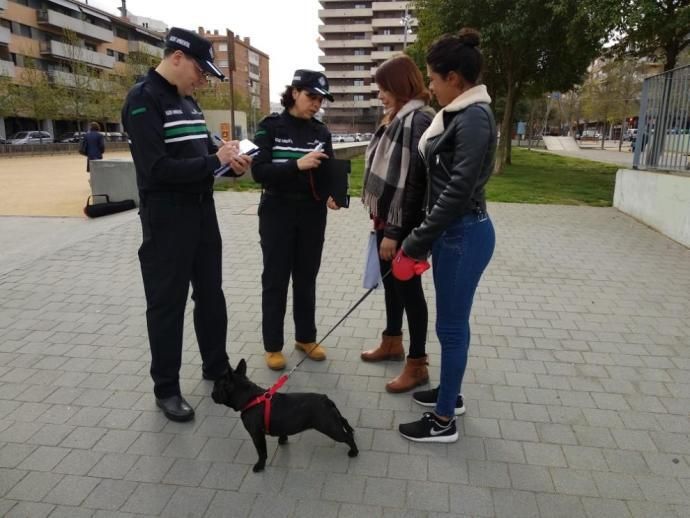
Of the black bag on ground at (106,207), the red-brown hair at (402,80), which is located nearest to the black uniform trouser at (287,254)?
the red-brown hair at (402,80)

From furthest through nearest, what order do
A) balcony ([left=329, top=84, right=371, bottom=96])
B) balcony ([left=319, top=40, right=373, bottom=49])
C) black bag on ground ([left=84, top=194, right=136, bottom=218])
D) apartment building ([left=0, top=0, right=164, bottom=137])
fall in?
balcony ([left=319, top=40, right=373, bottom=49]) < balcony ([left=329, top=84, right=371, bottom=96]) < apartment building ([left=0, top=0, right=164, bottom=137]) < black bag on ground ([left=84, top=194, right=136, bottom=218])

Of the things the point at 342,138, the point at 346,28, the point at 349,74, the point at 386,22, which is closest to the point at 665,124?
the point at 342,138

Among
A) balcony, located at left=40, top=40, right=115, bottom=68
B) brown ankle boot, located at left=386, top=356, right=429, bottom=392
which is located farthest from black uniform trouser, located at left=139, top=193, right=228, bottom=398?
balcony, located at left=40, top=40, right=115, bottom=68

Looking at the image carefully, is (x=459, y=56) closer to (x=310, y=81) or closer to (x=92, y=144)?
(x=310, y=81)

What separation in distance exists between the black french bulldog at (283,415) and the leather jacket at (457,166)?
0.90 metres

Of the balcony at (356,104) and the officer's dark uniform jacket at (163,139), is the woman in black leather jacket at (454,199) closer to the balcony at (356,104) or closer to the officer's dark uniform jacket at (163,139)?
the officer's dark uniform jacket at (163,139)

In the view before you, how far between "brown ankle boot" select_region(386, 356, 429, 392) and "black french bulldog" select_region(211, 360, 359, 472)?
29.5 inches

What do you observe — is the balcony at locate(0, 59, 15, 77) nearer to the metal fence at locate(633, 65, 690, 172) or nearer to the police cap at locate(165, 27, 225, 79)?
the metal fence at locate(633, 65, 690, 172)

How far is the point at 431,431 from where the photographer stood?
9.09 feet

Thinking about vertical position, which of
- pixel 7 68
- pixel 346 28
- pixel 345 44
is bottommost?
pixel 7 68

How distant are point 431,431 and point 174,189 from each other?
73.2 inches

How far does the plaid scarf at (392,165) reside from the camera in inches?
113

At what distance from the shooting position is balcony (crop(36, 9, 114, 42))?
45.2 meters

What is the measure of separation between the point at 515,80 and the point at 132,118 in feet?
59.7
